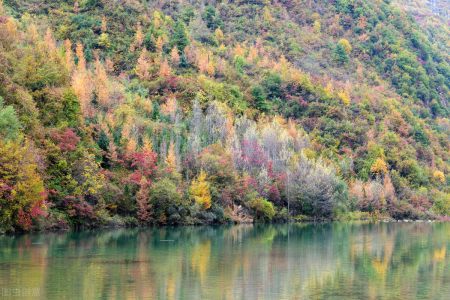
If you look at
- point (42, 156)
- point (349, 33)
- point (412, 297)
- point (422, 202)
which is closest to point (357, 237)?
point (42, 156)

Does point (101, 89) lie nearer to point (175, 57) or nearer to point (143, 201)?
point (143, 201)

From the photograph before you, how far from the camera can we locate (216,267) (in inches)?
1943

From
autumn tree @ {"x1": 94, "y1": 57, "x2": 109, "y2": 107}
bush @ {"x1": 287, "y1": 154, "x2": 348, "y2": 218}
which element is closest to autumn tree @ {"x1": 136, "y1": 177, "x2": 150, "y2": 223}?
autumn tree @ {"x1": 94, "y1": 57, "x2": 109, "y2": 107}

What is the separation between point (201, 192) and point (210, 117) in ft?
83.4

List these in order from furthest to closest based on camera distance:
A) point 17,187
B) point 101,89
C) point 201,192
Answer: point 101,89 < point 201,192 < point 17,187

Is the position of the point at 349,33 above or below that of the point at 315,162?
above

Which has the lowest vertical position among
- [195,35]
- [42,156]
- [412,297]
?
[412,297]

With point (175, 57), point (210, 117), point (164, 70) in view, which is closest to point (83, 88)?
point (210, 117)

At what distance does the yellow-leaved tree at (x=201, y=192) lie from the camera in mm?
95250

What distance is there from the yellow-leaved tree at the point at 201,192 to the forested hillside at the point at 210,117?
22 centimetres

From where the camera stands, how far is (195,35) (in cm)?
16762

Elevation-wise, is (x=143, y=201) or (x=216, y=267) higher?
A: (x=143, y=201)

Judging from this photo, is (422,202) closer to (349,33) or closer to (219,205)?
(219,205)

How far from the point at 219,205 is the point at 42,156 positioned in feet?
104
